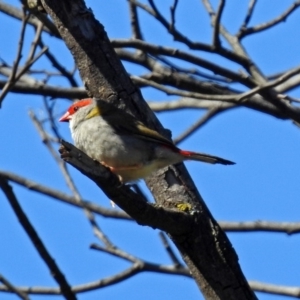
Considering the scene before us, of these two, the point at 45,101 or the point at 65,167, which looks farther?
the point at 45,101

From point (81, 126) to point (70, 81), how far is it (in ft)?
2.97

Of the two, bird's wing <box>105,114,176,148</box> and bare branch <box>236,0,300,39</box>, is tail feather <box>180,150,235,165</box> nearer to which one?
bird's wing <box>105,114,176,148</box>

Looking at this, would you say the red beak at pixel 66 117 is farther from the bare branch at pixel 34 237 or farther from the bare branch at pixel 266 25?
the bare branch at pixel 34 237

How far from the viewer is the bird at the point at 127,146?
13.6ft

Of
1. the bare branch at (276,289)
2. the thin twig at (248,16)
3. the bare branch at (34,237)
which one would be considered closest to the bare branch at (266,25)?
the thin twig at (248,16)

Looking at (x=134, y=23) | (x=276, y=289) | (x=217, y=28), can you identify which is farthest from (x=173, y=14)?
(x=276, y=289)

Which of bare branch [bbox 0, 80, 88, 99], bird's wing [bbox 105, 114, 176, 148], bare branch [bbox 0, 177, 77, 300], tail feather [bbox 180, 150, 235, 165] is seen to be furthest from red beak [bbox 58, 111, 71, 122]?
bare branch [bbox 0, 177, 77, 300]

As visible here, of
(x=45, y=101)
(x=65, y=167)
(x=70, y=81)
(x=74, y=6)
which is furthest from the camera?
(x=45, y=101)

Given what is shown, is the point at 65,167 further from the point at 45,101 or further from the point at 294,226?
the point at 294,226

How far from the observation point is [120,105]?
13.5 ft

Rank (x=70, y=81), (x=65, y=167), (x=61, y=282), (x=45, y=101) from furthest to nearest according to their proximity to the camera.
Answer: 1. (x=45, y=101)
2. (x=70, y=81)
3. (x=65, y=167)
4. (x=61, y=282)

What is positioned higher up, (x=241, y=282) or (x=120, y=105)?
(x=120, y=105)

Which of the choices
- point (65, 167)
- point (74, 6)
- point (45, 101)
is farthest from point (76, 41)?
point (45, 101)

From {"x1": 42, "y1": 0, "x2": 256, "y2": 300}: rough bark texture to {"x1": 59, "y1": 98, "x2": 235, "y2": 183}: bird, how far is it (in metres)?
0.07
